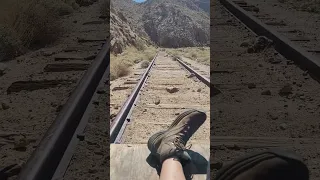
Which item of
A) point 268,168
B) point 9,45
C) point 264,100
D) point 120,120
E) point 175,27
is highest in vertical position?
point 268,168

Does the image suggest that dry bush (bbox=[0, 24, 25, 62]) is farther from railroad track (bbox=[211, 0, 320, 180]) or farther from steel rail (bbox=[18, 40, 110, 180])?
railroad track (bbox=[211, 0, 320, 180])

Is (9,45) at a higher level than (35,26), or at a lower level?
lower

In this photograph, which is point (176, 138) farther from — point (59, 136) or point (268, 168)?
point (268, 168)

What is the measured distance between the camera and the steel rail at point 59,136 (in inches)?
98.7

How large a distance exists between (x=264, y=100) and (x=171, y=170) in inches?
63.4

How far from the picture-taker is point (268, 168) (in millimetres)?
2145

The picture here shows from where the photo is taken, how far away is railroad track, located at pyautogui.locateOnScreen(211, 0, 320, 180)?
3.02 metres

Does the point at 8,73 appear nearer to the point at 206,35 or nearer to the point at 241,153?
the point at 241,153

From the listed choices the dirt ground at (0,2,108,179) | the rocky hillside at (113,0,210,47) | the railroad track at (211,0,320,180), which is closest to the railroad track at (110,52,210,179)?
the railroad track at (211,0,320,180)

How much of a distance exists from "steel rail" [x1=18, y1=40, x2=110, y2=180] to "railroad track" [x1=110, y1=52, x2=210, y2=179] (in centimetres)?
39

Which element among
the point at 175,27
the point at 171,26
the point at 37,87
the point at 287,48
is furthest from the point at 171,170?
the point at 171,26

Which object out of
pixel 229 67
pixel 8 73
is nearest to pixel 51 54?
pixel 8 73

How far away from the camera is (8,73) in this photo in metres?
5.31

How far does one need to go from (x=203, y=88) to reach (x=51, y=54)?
2461mm
